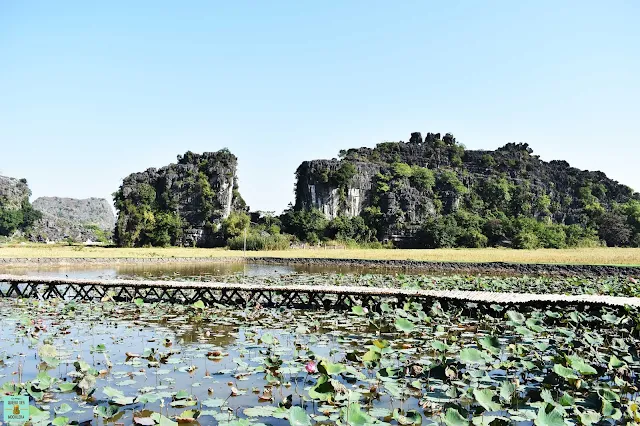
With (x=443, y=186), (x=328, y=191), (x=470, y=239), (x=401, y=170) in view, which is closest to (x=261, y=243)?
(x=328, y=191)

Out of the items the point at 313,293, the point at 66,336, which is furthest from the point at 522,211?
the point at 66,336

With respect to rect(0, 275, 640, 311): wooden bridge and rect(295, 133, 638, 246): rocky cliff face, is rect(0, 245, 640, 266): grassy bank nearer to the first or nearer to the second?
rect(295, 133, 638, 246): rocky cliff face

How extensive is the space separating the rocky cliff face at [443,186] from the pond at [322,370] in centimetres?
5928

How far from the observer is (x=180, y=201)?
71125mm

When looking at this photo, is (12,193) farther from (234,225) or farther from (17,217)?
(234,225)

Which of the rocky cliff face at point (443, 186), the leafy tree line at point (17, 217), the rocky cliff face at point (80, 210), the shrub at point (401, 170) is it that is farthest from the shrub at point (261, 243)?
the rocky cliff face at point (80, 210)

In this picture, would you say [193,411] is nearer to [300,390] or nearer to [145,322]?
[300,390]

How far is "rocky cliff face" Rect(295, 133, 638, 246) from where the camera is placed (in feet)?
259

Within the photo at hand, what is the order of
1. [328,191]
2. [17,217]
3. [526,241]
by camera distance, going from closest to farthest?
[526,241], [328,191], [17,217]

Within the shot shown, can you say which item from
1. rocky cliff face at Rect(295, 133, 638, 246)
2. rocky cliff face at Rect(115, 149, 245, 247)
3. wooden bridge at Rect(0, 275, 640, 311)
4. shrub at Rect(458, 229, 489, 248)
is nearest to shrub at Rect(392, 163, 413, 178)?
rocky cliff face at Rect(295, 133, 638, 246)

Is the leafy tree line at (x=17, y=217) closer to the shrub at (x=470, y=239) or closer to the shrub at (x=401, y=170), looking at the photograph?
the shrub at (x=401, y=170)

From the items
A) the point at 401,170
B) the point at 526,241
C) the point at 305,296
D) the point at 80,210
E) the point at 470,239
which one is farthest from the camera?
the point at 80,210

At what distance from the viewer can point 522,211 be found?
87.2 meters

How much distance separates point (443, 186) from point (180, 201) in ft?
121
